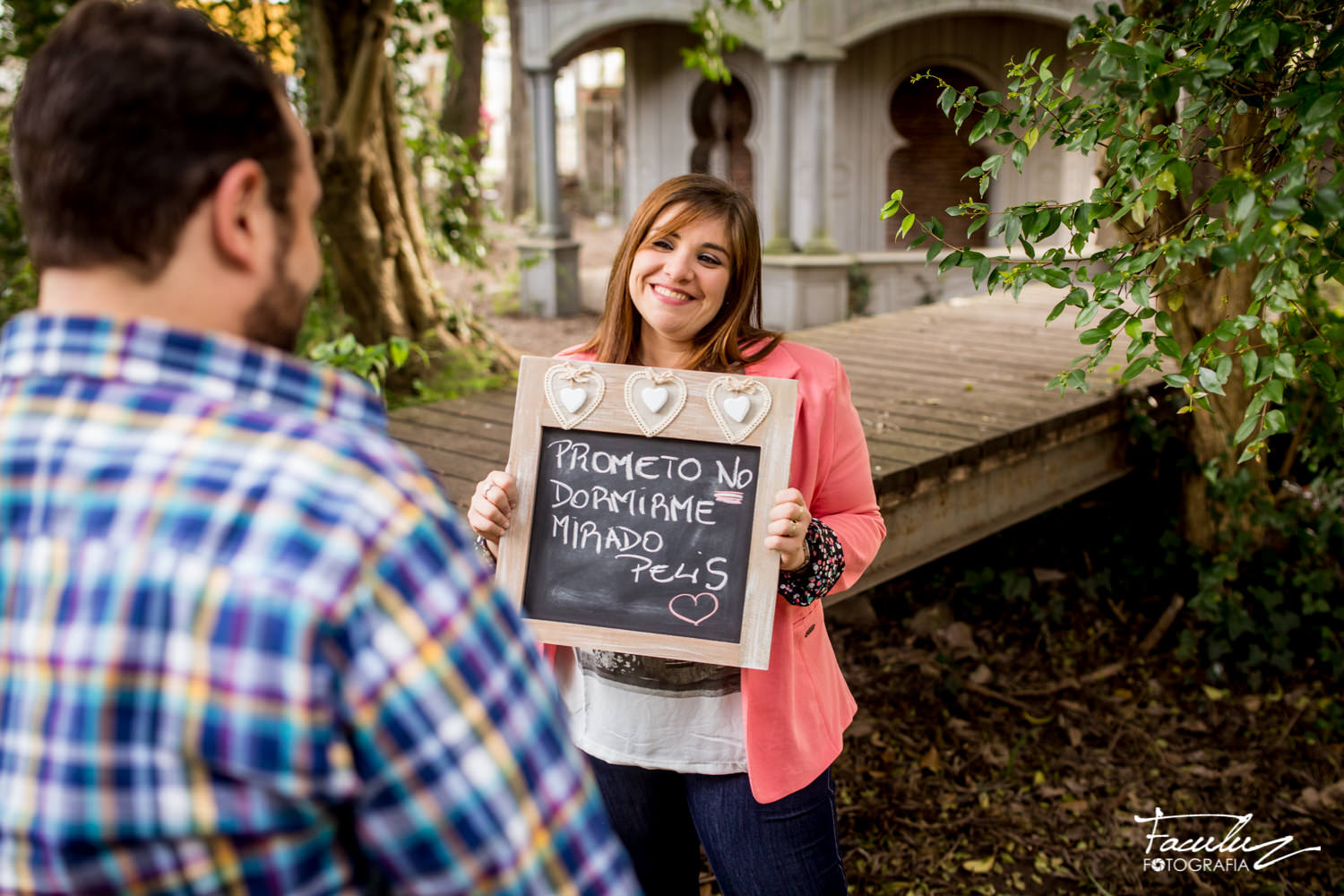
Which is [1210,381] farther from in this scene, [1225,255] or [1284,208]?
[1284,208]

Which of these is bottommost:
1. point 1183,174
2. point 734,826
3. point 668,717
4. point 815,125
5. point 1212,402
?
point 734,826

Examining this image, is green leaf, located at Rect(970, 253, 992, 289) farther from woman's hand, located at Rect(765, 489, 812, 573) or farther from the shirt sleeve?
the shirt sleeve

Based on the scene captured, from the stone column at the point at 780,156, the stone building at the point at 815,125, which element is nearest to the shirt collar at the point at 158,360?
the stone building at the point at 815,125

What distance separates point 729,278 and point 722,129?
1242cm

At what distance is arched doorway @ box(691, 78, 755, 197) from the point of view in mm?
13828

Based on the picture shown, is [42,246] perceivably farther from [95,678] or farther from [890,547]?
[890,547]

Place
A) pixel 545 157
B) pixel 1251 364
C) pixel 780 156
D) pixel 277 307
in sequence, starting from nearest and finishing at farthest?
pixel 277 307
pixel 1251 364
pixel 780 156
pixel 545 157

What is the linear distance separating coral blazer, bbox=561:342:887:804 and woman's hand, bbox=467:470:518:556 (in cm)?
33

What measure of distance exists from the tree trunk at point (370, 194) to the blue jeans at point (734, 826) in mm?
4353

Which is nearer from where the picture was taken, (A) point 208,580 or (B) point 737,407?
(A) point 208,580

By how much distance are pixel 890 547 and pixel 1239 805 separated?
164cm

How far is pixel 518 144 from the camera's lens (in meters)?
22.6

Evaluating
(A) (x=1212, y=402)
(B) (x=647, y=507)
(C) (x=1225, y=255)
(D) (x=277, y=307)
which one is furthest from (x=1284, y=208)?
(A) (x=1212, y=402)

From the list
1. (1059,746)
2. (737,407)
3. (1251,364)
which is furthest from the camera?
(1059,746)
